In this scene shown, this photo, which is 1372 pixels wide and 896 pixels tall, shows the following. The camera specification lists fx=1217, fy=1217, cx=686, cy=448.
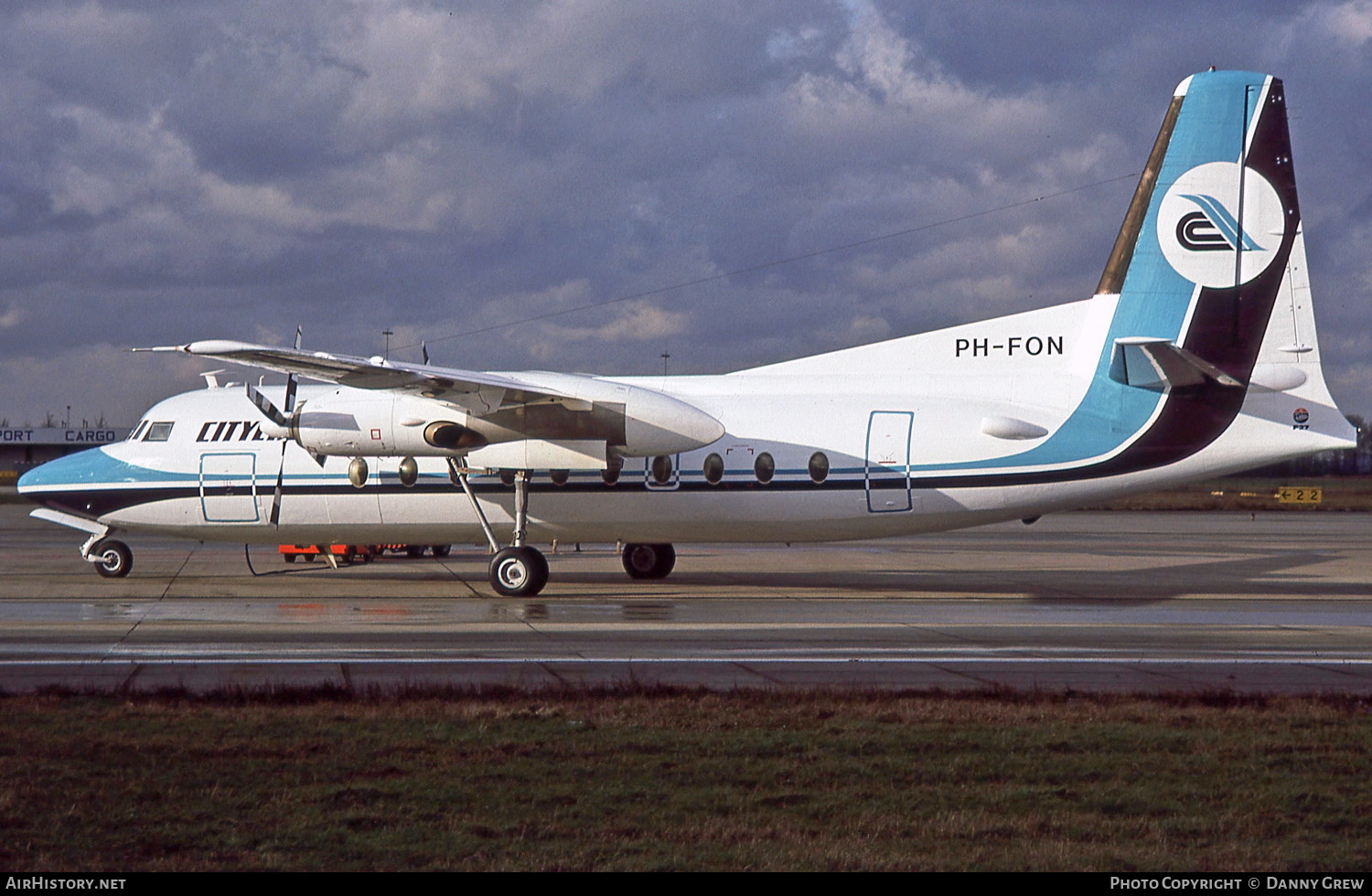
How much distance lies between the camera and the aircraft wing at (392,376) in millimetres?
17750

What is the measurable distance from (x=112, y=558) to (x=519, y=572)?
907 centimetres

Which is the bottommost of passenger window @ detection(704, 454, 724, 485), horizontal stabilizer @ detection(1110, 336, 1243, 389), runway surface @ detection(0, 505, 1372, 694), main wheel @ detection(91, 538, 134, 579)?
runway surface @ detection(0, 505, 1372, 694)

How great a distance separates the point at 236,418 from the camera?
22.9 m

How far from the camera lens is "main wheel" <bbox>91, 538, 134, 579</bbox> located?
78.0ft

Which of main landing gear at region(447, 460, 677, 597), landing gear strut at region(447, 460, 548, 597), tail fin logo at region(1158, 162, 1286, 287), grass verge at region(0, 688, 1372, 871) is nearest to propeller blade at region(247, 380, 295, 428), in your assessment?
main landing gear at region(447, 460, 677, 597)

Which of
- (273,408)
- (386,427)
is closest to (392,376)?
(386,427)

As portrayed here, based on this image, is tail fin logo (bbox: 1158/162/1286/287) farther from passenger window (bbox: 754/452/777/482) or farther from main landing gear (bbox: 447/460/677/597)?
main landing gear (bbox: 447/460/677/597)

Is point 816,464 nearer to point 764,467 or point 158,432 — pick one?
point 764,467

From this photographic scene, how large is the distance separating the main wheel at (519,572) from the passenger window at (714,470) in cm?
314

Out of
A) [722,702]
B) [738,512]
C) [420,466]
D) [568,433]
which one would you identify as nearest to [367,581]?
[420,466]

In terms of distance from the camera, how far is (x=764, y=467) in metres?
20.6

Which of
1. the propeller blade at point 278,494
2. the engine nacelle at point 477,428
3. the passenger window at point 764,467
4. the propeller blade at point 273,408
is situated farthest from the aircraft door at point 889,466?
the propeller blade at point 278,494

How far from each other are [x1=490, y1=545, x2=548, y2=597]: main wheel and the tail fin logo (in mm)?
11562

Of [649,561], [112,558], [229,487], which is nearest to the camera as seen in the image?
[229,487]
